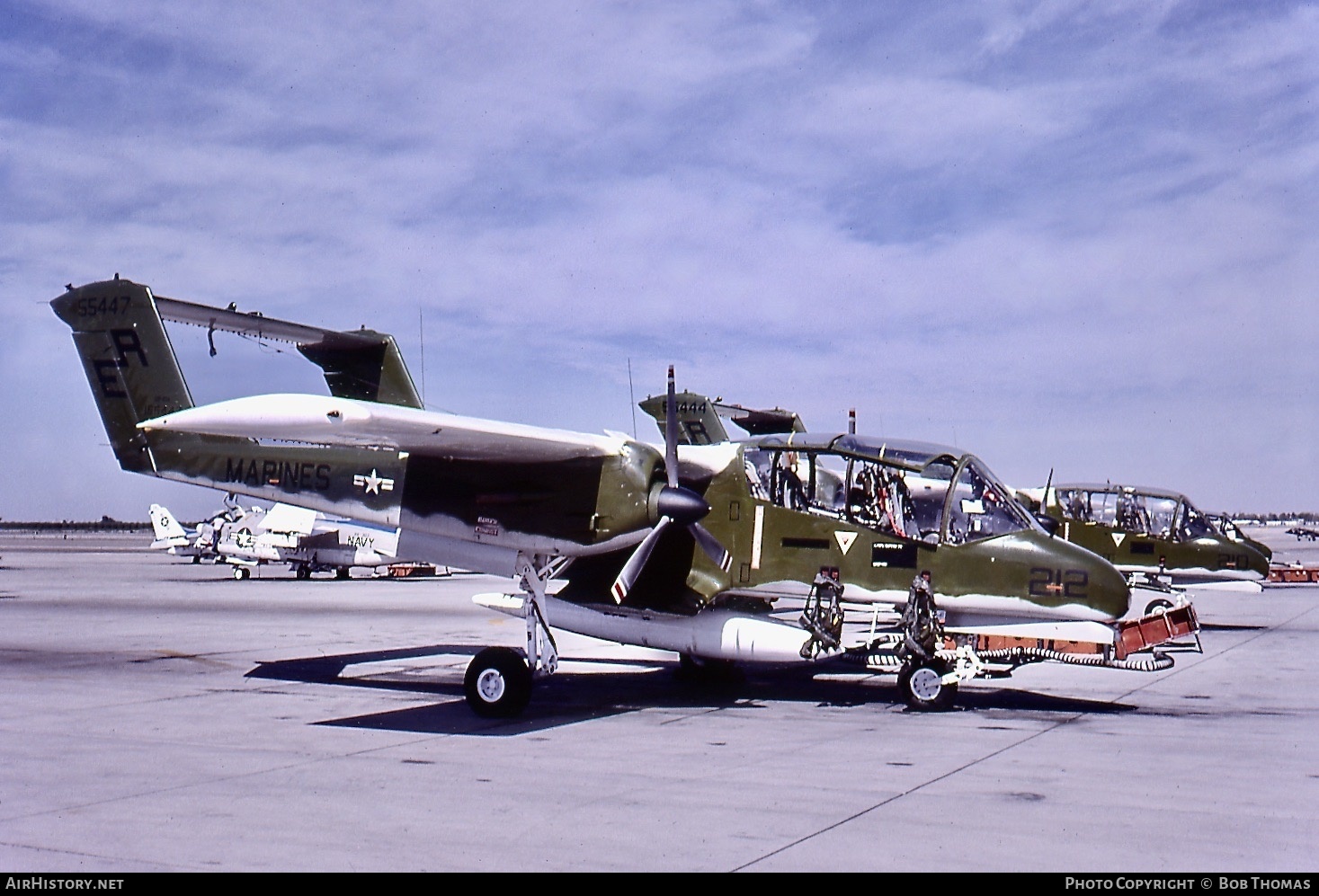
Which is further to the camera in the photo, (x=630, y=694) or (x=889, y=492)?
(x=630, y=694)

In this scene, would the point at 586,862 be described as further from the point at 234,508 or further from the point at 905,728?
the point at 234,508

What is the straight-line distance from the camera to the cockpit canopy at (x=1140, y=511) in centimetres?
2652

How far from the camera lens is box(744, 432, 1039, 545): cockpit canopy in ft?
44.7

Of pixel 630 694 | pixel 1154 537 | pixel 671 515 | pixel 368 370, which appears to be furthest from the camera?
pixel 1154 537

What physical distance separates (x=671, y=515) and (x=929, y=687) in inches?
149

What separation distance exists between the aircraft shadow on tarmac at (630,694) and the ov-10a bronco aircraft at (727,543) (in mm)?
560

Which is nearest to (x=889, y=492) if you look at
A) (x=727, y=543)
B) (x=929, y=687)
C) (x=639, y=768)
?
(x=727, y=543)

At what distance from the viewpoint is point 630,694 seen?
14.6 meters

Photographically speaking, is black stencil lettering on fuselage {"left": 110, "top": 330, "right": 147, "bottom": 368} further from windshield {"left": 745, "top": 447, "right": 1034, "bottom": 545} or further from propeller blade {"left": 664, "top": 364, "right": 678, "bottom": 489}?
windshield {"left": 745, "top": 447, "right": 1034, "bottom": 545}

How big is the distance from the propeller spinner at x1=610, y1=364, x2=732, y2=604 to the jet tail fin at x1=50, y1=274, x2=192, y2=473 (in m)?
8.00

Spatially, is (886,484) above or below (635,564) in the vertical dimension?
above

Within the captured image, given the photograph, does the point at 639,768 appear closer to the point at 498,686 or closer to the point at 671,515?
the point at 498,686
